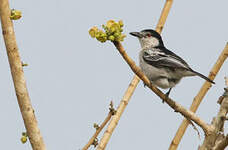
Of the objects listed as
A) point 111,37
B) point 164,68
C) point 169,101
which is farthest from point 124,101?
point 111,37

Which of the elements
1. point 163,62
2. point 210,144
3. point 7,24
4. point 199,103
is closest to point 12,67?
point 7,24

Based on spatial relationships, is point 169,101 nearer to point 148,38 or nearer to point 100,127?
point 100,127

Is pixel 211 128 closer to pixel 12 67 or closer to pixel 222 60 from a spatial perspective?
pixel 222 60

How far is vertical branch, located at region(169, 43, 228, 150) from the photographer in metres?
4.14

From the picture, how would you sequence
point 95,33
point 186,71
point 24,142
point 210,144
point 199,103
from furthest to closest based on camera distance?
point 186,71, point 199,103, point 210,144, point 24,142, point 95,33

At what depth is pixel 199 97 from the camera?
4547 millimetres

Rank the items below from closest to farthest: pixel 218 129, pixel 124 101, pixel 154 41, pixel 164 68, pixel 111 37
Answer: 1. pixel 111 37
2. pixel 218 129
3. pixel 124 101
4. pixel 164 68
5. pixel 154 41

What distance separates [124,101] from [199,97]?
1002 mm

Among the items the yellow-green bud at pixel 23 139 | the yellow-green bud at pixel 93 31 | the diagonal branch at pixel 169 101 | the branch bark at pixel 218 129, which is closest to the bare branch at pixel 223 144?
the branch bark at pixel 218 129

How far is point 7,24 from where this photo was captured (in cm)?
302

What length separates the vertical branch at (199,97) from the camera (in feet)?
13.6

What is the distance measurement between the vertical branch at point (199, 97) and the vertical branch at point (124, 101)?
72 cm

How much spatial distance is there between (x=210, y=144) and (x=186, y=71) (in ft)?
6.97

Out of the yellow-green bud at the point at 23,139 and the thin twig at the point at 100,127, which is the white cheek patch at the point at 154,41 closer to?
the thin twig at the point at 100,127
